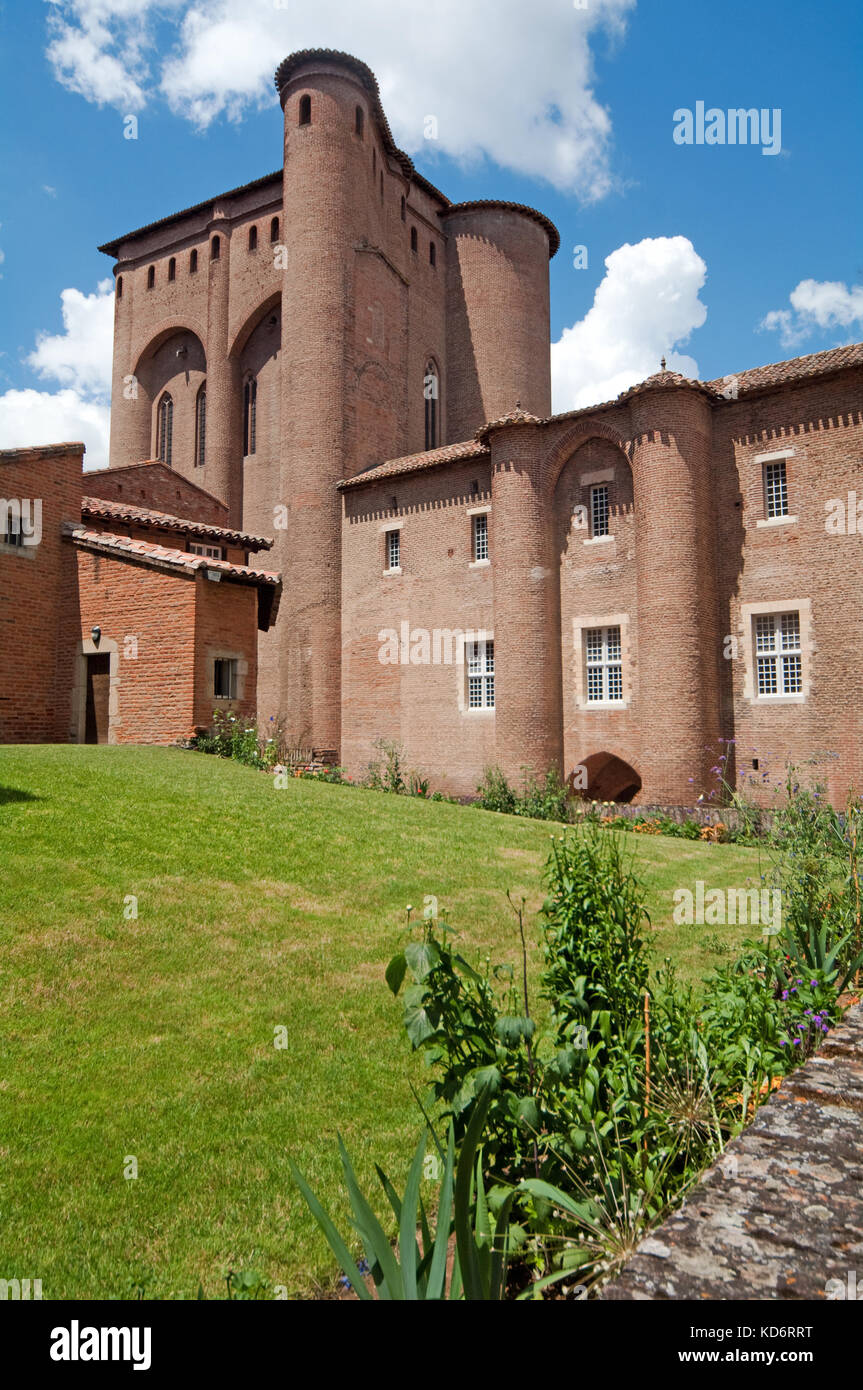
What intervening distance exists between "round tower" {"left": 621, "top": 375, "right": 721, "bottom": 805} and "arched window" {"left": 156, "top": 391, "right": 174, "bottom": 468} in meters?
26.2

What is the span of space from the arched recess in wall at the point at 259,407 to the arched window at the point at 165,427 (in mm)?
5287

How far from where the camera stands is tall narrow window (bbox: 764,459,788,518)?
20891 millimetres

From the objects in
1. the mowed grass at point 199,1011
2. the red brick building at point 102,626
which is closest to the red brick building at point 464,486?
the red brick building at point 102,626

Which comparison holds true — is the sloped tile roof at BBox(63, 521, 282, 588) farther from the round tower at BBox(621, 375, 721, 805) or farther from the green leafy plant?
the green leafy plant

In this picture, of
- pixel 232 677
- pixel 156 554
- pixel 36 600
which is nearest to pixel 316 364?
pixel 156 554

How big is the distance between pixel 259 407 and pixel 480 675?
18448 millimetres

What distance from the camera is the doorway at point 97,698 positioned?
19.7 meters

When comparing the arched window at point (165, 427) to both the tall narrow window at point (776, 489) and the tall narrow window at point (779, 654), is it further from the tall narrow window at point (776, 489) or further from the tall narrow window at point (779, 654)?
the tall narrow window at point (779, 654)

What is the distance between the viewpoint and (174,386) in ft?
130

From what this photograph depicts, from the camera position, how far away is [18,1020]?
5.68m

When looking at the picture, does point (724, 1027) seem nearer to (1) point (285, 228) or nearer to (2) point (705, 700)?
(2) point (705, 700)

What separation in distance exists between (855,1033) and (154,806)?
9.53m
